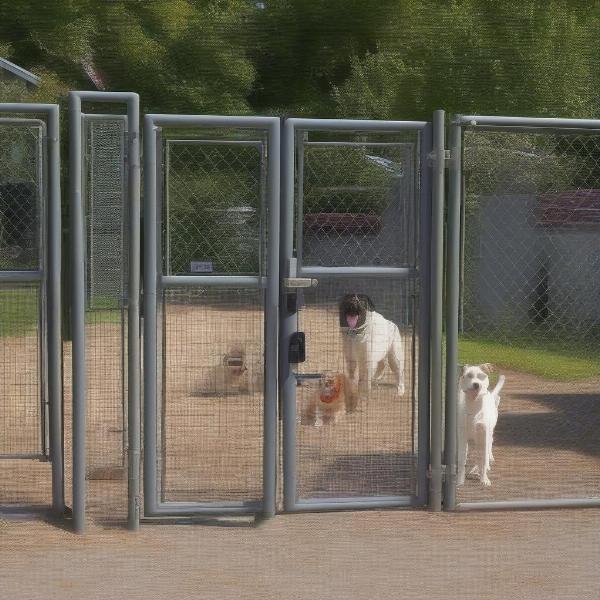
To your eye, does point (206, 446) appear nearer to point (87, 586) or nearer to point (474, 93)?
point (87, 586)

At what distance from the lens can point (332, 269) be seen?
5.77 metres

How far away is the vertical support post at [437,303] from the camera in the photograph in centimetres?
A: 580

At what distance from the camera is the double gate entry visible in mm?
5672

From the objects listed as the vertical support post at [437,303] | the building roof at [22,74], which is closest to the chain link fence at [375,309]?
the vertical support post at [437,303]

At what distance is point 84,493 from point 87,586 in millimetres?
847

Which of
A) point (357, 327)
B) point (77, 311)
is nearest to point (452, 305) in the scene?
point (357, 327)

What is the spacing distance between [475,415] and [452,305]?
0.76 m

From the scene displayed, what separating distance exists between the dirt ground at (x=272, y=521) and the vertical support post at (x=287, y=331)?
7.0 inches

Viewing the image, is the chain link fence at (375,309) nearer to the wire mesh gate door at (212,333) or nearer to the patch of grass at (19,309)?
the wire mesh gate door at (212,333)

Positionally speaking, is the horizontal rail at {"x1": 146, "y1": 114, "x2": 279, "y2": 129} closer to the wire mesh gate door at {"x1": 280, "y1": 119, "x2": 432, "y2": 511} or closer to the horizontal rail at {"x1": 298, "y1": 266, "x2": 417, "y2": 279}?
the wire mesh gate door at {"x1": 280, "y1": 119, "x2": 432, "y2": 511}

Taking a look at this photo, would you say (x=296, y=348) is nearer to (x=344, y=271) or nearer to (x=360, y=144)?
(x=344, y=271)

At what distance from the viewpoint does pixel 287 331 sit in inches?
229

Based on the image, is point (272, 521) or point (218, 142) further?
point (272, 521)

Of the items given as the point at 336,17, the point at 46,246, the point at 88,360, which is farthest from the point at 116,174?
the point at 336,17
